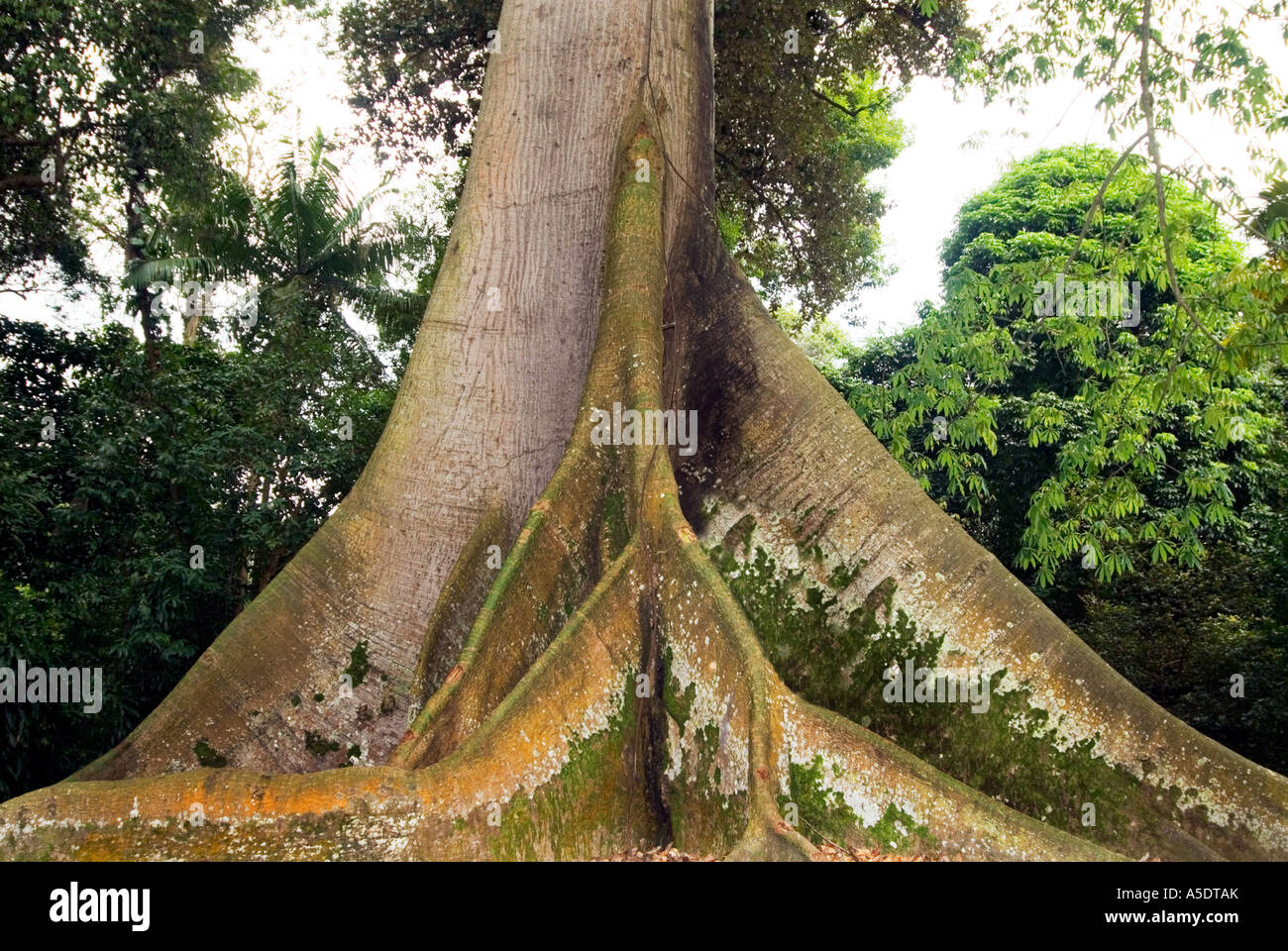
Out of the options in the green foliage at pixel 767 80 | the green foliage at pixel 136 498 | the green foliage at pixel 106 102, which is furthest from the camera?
the green foliage at pixel 767 80

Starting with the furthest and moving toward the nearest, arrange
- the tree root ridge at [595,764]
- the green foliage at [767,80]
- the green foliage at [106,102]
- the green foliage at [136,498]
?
the green foliage at [767,80] → the green foliage at [106,102] → the green foliage at [136,498] → the tree root ridge at [595,764]

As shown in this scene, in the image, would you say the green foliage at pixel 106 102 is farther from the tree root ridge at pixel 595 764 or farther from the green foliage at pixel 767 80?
the tree root ridge at pixel 595 764

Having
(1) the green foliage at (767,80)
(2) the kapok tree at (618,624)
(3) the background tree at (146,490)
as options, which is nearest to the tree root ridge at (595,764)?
(2) the kapok tree at (618,624)

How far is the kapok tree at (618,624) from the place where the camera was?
10.6ft

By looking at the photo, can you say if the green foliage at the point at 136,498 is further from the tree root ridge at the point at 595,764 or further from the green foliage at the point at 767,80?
the tree root ridge at the point at 595,764

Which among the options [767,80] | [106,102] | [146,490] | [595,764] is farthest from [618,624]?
[106,102]

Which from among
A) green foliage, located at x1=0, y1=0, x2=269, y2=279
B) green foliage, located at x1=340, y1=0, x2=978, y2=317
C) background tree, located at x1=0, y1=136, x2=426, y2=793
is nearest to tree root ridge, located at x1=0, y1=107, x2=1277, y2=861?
background tree, located at x1=0, y1=136, x2=426, y2=793

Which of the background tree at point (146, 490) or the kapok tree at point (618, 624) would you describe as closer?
the kapok tree at point (618, 624)

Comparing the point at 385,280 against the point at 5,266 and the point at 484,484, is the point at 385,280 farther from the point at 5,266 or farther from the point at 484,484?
the point at 484,484

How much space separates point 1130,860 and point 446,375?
Result: 366 cm

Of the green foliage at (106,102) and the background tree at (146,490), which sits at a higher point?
the green foliage at (106,102)

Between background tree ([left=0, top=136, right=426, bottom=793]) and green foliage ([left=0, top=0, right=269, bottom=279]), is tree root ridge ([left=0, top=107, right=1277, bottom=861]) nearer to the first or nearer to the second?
background tree ([left=0, top=136, right=426, bottom=793])

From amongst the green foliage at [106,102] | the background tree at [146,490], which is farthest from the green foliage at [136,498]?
the green foliage at [106,102]

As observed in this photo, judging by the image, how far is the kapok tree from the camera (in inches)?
128
